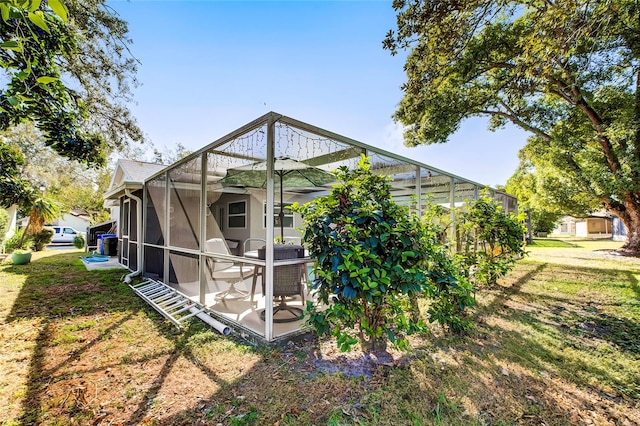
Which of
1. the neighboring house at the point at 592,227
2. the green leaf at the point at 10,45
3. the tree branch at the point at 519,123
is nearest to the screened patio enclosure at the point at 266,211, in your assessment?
the green leaf at the point at 10,45

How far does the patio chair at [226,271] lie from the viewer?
447 cm

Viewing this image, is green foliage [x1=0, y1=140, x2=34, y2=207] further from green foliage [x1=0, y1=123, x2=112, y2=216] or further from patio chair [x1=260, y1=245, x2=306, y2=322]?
patio chair [x1=260, y1=245, x2=306, y2=322]

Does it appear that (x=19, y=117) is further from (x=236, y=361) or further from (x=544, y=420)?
(x=544, y=420)

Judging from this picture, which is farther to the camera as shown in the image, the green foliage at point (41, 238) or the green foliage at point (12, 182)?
the green foliage at point (41, 238)

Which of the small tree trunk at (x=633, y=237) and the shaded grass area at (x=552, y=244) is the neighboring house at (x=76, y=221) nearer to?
the shaded grass area at (x=552, y=244)

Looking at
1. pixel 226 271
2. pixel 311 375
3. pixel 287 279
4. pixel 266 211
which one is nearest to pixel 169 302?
pixel 226 271

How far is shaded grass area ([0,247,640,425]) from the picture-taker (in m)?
2.33

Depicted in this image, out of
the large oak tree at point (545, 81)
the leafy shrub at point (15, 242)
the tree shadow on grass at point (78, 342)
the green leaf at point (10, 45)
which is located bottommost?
the tree shadow on grass at point (78, 342)

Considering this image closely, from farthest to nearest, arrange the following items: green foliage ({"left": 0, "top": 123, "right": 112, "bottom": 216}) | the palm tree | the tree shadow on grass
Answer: green foliage ({"left": 0, "top": 123, "right": 112, "bottom": 216}), the palm tree, the tree shadow on grass

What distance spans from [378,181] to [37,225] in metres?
15.2

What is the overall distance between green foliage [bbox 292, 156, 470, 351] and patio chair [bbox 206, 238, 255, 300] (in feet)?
6.01

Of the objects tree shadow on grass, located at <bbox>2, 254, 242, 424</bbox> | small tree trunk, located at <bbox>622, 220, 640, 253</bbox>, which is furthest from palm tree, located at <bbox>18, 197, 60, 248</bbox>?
small tree trunk, located at <bbox>622, 220, 640, 253</bbox>

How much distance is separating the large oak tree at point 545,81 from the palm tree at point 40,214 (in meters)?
14.0

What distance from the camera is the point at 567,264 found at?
32.7 feet
